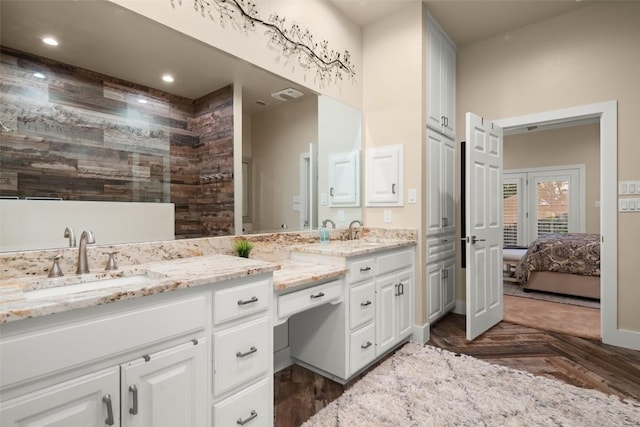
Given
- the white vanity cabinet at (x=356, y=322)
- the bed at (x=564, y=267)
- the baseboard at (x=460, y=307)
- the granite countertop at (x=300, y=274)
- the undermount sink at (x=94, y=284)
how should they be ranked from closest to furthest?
the undermount sink at (x=94, y=284)
the granite countertop at (x=300, y=274)
the white vanity cabinet at (x=356, y=322)
the baseboard at (x=460, y=307)
the bed at (x=564, y=267)

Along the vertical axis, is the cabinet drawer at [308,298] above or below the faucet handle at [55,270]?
below

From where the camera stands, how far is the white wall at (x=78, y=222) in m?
1.29

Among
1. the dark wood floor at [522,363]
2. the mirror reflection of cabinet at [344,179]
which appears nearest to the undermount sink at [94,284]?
the dark wood floor at [522,363]

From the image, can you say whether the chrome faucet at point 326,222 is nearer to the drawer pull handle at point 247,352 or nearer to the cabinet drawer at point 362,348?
the cabinet drawer at point 362,348

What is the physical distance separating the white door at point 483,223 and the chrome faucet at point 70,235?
2740 millimetres

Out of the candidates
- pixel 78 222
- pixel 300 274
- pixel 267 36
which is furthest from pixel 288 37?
pixel 78 222

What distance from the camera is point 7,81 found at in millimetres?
1271

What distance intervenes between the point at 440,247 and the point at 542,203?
5116mm

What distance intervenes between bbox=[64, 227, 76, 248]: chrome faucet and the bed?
4.96m

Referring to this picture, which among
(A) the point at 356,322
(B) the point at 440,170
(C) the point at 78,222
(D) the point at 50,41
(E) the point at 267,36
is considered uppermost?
(E) the point at 267,36

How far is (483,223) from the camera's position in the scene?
298cm

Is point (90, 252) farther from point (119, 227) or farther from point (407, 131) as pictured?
point (407, 131)

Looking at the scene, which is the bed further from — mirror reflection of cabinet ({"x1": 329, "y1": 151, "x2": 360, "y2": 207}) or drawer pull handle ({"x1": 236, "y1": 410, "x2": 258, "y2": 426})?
drawer pull handle ({"x1": 236, "y1": 410, "x2": 258, "y2": 426})

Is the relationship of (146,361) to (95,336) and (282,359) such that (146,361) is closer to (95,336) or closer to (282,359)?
(95,336)
